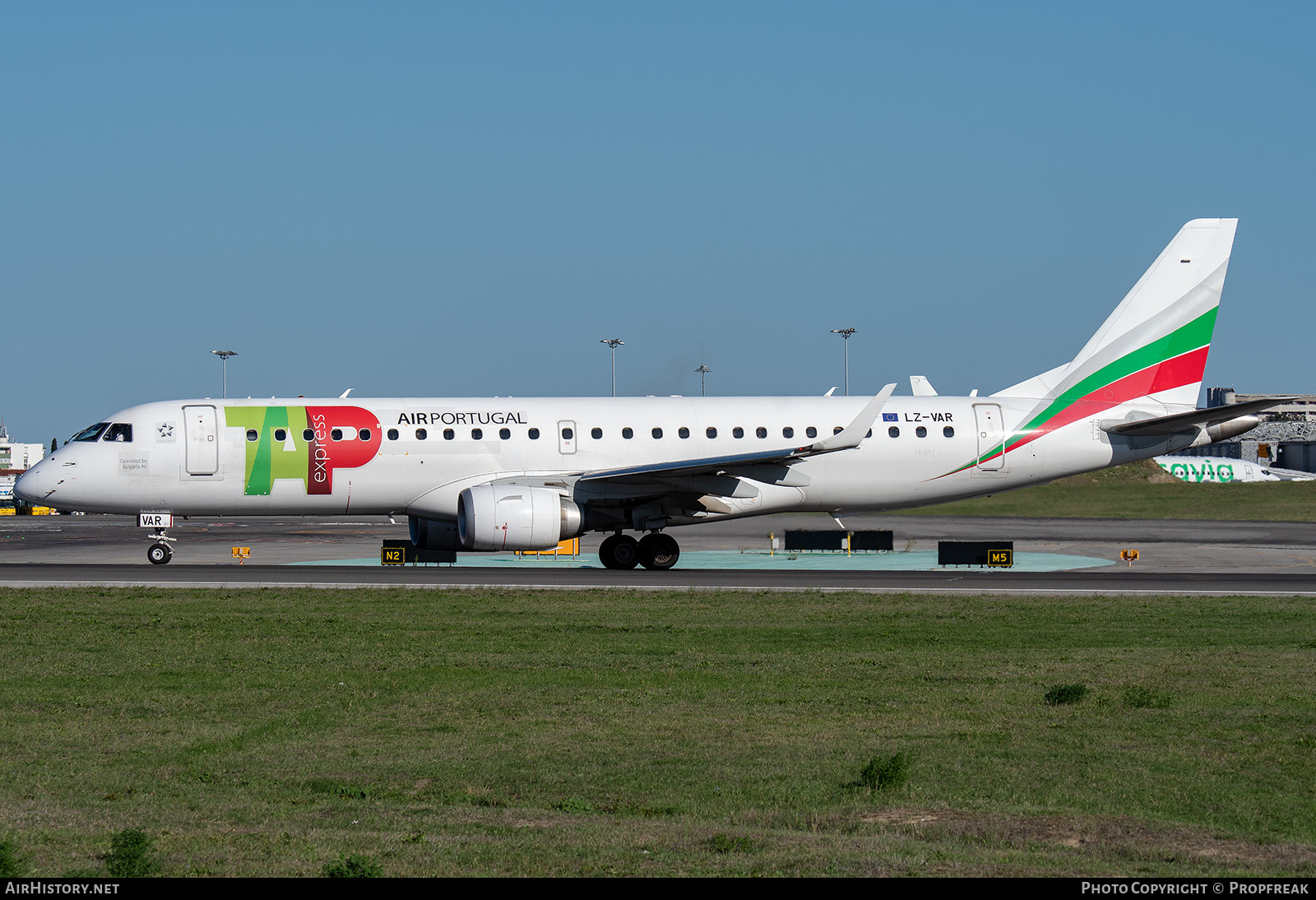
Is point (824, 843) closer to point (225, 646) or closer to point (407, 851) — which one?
point (407, 851)

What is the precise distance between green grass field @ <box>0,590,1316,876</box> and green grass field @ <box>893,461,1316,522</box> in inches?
1831

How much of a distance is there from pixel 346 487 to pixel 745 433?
10.00m

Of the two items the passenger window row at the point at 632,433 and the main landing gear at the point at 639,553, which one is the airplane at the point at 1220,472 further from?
the main landing gear at the point at 639,553

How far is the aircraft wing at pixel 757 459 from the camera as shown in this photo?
29094mm

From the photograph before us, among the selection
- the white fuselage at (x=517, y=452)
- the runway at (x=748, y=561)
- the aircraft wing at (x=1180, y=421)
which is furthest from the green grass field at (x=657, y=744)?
the aircraft wing at (x=1180, y=421)

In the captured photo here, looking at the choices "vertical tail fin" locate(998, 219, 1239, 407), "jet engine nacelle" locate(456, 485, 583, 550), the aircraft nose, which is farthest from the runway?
"vertical tail fin" locate(998, 219, 1239, 407)

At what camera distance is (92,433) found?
31.2 meters

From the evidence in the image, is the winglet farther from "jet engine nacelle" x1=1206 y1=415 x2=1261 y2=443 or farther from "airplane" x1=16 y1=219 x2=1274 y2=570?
"jet engine nacelle" x1=1206 y1=415 x2=1261 y2=443

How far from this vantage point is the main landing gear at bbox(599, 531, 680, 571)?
3206cm

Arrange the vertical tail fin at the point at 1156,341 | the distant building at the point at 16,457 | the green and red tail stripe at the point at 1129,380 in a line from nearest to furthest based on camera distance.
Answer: the green and red tail stripe at the point at 1129,380, the vertical tail fin at the point at 1156,341, the distant building at the point at 16,457

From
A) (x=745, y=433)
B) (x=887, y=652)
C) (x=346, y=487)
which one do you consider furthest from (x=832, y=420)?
(x=887, y=652)

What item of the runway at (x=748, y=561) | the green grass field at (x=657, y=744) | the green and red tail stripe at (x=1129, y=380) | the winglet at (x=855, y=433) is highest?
the green and red tail stripe at (x=1129, y=380)

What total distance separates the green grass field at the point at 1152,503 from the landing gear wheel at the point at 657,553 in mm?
31710

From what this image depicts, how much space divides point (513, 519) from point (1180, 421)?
1681 centimetres
